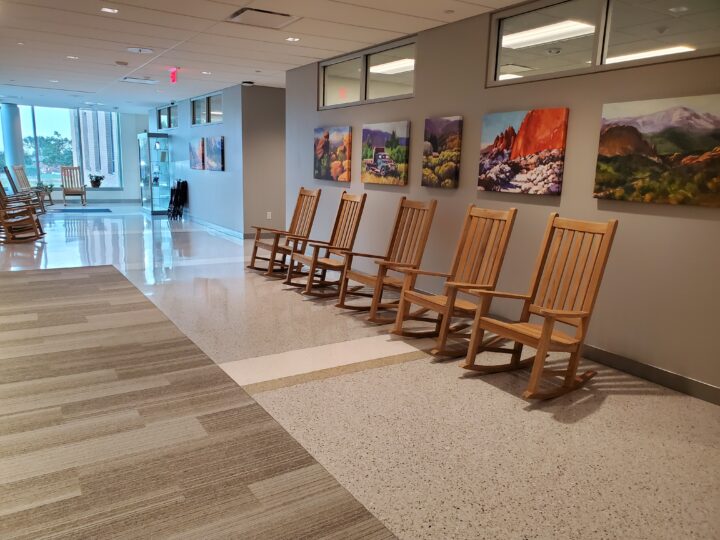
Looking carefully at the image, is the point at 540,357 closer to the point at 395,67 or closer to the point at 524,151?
the point at 524,151

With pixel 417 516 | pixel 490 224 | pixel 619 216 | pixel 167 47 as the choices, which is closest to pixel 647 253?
pixel 619 216

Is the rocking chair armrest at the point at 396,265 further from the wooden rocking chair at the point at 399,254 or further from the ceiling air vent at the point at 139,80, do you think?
the ceiling air vent at the point at 139,80

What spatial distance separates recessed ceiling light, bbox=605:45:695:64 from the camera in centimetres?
344

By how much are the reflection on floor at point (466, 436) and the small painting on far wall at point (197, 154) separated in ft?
23.1

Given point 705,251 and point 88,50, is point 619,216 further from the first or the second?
point 88,50

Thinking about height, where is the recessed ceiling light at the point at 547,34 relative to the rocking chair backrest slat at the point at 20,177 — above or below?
above

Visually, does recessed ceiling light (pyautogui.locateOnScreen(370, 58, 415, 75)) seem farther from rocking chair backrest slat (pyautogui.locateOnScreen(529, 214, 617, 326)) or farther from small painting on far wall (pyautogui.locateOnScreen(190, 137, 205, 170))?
small painting on far wall (pyautogui.locateOnScreen(190, 137, 205, 170))

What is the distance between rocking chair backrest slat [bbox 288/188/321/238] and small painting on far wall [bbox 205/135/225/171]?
4.29 metres

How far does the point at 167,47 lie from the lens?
6488 millimetres

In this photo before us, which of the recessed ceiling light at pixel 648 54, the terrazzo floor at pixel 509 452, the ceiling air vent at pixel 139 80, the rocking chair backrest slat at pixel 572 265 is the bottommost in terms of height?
the terrazzo floor at pixel 509 452

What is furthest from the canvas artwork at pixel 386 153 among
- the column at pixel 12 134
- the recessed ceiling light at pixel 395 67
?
the column at pixel 12 134

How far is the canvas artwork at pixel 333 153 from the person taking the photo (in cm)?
679

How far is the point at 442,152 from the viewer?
528 centimetres

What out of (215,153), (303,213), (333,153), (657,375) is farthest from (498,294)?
(215,153)
